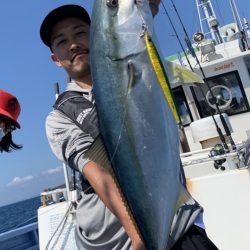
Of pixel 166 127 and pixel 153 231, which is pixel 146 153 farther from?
pixel 153 231

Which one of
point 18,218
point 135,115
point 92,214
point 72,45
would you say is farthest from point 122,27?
point 18,218

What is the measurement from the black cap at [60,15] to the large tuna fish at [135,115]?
576mm

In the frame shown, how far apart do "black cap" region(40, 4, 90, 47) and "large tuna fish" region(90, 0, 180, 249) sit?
576 millimetres

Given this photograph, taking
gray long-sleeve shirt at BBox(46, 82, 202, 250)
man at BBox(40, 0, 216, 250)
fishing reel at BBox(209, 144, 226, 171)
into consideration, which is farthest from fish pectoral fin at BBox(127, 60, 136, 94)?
fishing reel at BBox(209, 144, 226, 171)

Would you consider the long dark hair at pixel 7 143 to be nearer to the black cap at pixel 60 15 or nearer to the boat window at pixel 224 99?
the black cap at pixel 60 15

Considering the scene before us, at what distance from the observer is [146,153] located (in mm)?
1578

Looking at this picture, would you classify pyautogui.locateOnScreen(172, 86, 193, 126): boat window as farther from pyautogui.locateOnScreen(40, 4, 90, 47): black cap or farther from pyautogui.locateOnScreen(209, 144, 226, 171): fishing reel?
pyautogui.locateOnScreen(40, 4, 90, 47): black cap

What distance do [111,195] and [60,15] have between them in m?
1.07

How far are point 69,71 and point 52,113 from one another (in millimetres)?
266

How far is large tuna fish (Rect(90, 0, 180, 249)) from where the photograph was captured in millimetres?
1526

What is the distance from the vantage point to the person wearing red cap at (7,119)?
3.13 metres

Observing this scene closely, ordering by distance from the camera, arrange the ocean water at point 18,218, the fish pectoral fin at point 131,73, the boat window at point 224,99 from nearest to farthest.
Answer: the fish pectoral fin at point 131,73 → the boat window at point 224,99 → the ocean water at point 18,218

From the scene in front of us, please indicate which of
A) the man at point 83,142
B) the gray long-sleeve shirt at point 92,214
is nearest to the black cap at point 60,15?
the man at point 83,142

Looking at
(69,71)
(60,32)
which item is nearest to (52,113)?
(69,71)
